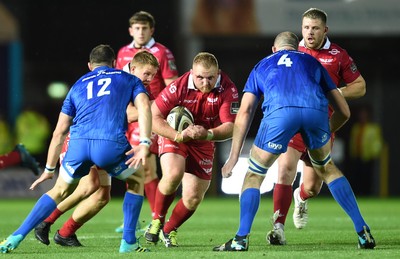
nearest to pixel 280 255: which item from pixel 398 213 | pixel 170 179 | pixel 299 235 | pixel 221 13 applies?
pixel 170 179

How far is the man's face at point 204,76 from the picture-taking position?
361 inches

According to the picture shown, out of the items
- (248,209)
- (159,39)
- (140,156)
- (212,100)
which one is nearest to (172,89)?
(212,100)

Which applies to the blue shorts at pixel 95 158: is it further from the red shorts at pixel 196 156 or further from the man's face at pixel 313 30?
the man's face at pixel 313 30

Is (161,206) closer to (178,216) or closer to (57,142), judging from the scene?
(178,216)

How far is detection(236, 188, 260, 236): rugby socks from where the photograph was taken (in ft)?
27.4

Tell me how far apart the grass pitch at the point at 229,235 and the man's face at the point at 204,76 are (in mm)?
1402

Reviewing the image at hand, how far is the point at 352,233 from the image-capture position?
11.0m

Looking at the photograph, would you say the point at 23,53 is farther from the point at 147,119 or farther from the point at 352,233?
the point at 147,119

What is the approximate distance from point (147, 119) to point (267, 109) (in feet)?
3.36

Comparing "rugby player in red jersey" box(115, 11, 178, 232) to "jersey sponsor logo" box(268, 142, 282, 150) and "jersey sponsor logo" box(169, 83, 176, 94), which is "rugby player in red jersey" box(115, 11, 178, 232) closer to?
"jersey sponsor logo" box(169, 83, 176, 94)

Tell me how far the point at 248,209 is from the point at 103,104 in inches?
55.6

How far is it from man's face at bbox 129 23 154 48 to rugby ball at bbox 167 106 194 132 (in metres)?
2.22

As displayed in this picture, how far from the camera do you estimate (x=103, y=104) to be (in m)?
8.45

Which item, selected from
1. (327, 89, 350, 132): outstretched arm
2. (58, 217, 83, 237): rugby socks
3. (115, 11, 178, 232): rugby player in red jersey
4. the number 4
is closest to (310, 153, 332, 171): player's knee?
(327, 89, 350, 132): outstretched arm
